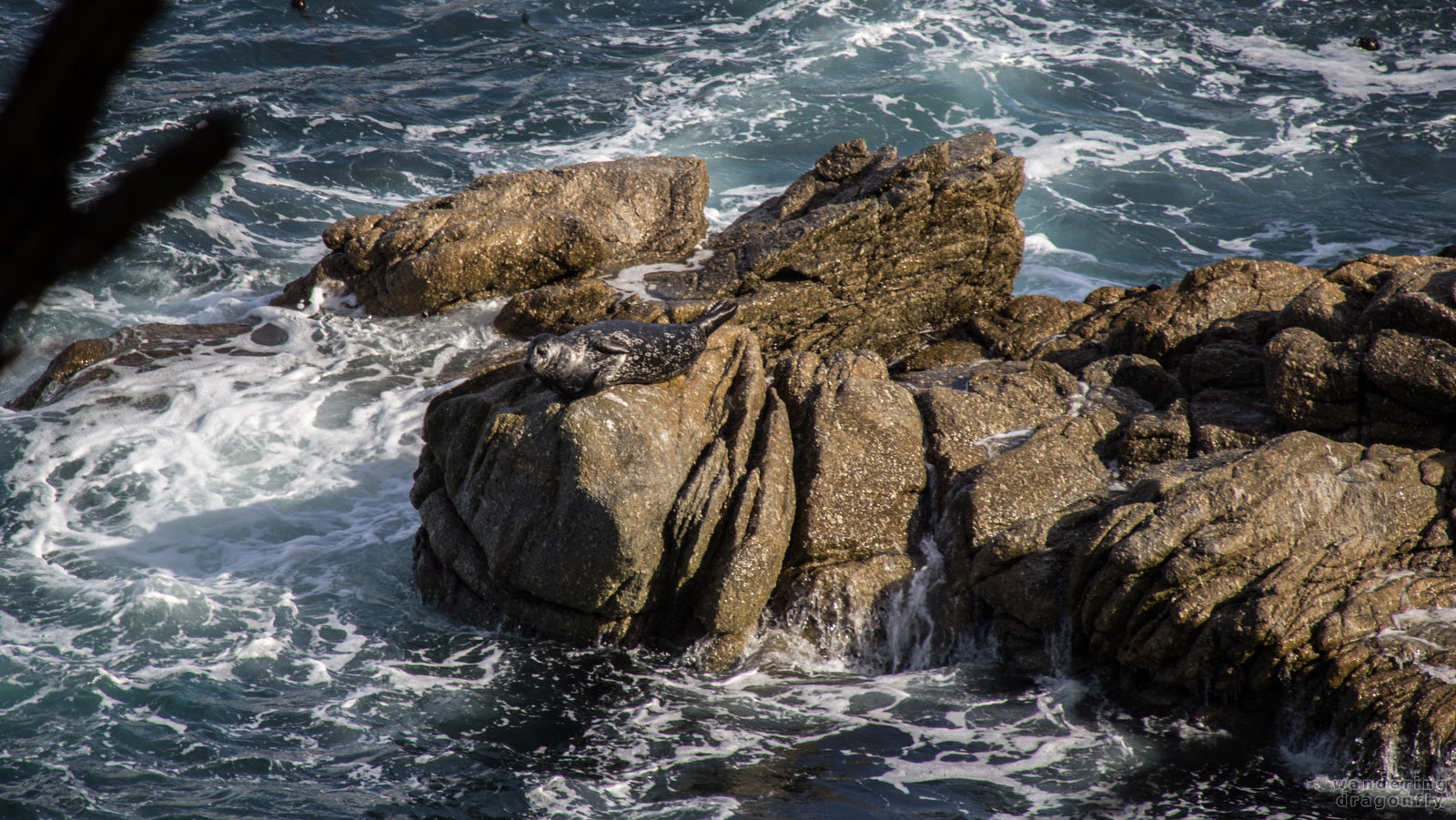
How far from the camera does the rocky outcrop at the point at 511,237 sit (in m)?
12.4

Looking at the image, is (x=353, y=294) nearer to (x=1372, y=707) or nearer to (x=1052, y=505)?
(x=1052, y=505)

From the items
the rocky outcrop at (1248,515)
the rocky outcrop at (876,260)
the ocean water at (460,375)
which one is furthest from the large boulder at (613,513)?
the rocky outcrop at (876,260)

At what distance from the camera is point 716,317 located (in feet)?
32.1

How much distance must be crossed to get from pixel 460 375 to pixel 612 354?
415 cm

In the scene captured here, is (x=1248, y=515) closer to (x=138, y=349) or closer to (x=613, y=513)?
(x=613, y=513)

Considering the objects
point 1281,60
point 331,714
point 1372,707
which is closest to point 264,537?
point 331,714

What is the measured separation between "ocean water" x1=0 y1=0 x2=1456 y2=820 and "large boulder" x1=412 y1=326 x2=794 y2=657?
Result: 0.41m

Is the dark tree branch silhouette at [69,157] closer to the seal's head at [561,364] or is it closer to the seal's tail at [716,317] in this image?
the seal's head at [561,364]

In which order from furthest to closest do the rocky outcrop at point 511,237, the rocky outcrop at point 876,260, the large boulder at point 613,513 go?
the rocky outcrop at point 511,237
the rocky outcrop at point 876,260
the large boulder at point 613,513

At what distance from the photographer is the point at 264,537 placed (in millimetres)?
9977

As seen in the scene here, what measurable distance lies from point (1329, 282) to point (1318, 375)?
1832 millimetres

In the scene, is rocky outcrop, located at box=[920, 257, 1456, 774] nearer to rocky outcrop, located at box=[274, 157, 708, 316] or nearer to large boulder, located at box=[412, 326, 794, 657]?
large boulder, located at box=[412, 326, 794, 657]

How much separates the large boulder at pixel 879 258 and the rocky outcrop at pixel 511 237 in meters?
0.98

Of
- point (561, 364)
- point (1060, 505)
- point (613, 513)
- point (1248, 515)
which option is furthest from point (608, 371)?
point (1248, 515)
